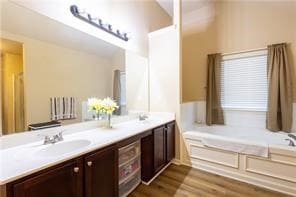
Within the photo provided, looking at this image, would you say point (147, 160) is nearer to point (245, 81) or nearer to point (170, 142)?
point (170, 142)

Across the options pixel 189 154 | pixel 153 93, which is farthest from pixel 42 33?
pixel 189 154

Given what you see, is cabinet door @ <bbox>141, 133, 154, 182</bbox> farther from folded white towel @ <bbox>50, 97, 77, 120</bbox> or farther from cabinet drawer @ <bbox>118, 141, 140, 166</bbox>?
folded white towel @ <bbox>50, 97, 77, 120</bbox>

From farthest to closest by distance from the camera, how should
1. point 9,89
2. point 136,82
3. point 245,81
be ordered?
point 245,81 < point 136,82 < point 9,89

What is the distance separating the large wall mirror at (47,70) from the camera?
143 centimetres

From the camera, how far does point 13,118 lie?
145 cm

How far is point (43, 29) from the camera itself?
5.48 feet

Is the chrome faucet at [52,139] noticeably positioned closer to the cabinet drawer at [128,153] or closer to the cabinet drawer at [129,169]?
the cabinet drawer at [128,153]

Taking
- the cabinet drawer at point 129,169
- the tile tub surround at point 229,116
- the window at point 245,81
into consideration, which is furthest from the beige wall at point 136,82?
the window at point 245,81

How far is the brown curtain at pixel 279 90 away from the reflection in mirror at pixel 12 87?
3.57 meters

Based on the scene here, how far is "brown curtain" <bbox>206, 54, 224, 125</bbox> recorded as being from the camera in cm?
358

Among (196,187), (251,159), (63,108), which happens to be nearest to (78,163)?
(63,108)

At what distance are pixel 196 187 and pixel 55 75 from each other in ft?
7.12

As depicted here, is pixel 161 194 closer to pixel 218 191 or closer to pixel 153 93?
pixel 218 191

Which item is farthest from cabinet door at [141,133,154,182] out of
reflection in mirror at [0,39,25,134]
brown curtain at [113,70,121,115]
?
reflection in mirror at [0,39,25,134]
